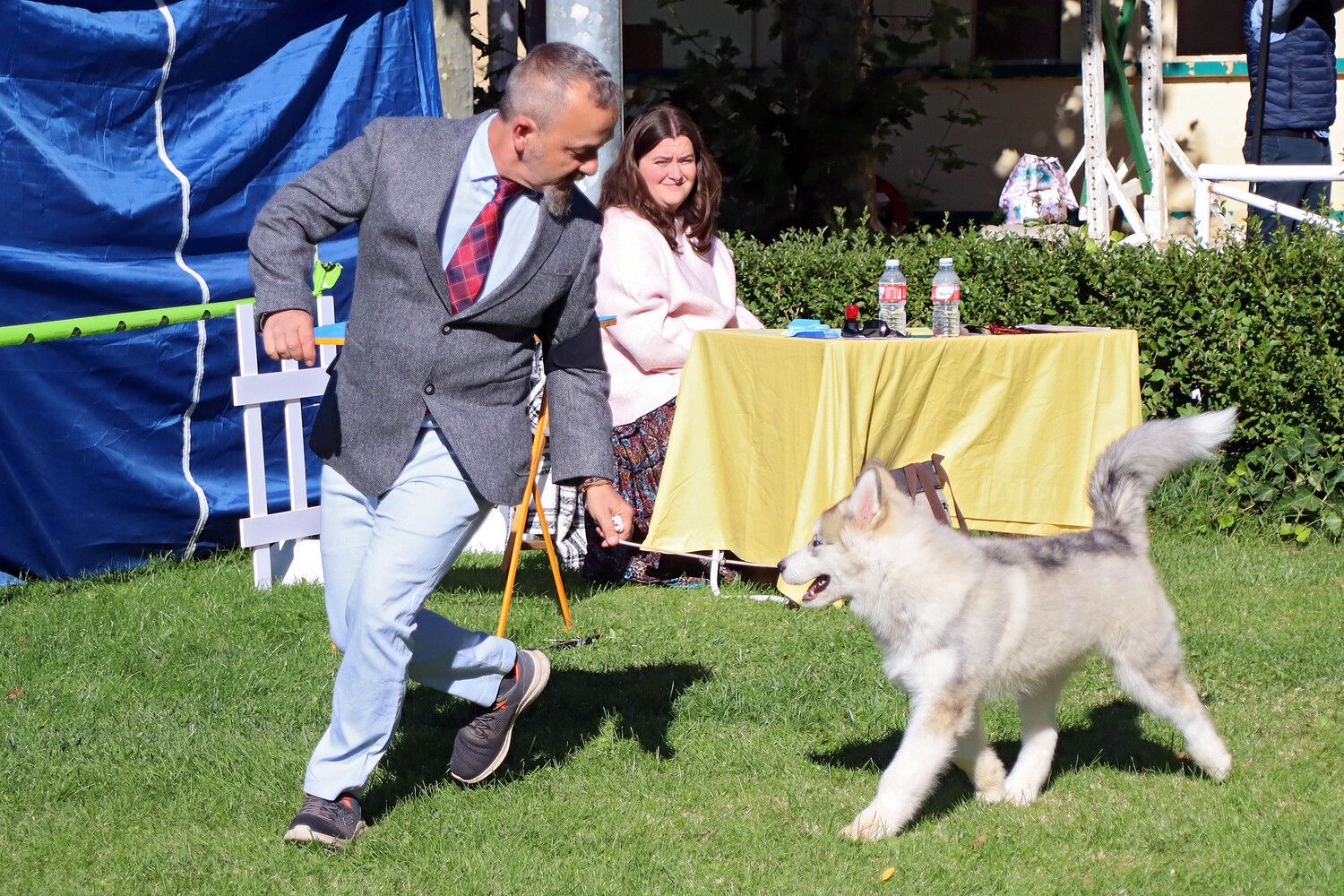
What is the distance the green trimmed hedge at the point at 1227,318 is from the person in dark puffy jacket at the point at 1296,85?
103 inches

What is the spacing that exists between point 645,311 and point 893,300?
111cm

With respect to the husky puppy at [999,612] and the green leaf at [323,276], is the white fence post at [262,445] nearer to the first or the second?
A: the green leaf at [323,276]

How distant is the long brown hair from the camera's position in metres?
6.76

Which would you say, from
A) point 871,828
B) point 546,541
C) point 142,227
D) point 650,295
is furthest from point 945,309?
point 142,227

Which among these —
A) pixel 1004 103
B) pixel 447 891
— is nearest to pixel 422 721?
pixel 447 891

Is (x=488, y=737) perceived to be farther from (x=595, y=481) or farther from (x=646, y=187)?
(x=646, y=187)

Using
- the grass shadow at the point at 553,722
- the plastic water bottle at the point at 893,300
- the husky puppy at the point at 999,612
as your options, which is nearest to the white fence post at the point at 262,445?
the grass shadow at the point at 553,722

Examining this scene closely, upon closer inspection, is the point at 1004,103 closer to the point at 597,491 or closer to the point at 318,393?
the point at 318,393

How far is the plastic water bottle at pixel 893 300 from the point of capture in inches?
253

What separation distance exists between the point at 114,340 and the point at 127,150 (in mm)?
912

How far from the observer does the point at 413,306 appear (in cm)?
371

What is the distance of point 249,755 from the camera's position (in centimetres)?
456

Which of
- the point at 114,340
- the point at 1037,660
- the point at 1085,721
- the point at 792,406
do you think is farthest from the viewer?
the point at 114,340

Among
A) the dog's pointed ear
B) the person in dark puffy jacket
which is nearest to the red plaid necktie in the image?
the dog's pointed ear
